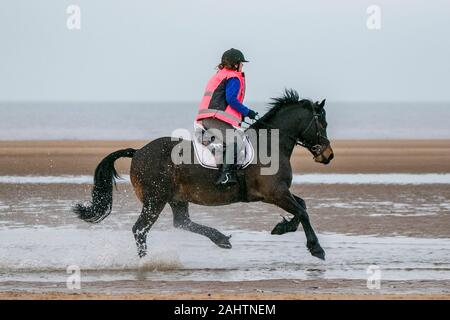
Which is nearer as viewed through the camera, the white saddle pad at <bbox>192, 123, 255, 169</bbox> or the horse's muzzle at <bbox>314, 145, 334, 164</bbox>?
the white saddle pad at <bbox>192, 123, 255, 169</bbox>

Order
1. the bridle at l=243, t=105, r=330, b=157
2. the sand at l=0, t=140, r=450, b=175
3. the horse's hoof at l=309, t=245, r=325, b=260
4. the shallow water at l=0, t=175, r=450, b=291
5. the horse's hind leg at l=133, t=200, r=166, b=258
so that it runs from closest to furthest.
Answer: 1. the shallow water at l=0, t=175, r=450, b=291
2. the horse's hoof at l=309, t=245, r=325, b=260
3. the horse's hind leg at l=133, t=200, r=166, b=258
4. the bridle at l=243, t=105, r=330, b=157
5. the sand at l=0, t=140, r=450, b=175

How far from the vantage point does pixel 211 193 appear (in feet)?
40.0

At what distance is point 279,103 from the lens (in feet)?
41.2

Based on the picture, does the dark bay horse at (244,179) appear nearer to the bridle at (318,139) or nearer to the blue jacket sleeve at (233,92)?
the bridle at (318,139)

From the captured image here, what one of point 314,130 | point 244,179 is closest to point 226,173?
point 244,179

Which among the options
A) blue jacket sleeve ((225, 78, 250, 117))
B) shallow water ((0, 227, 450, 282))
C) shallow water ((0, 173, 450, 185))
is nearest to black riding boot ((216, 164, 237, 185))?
blue jacket sleeve ((225, 78, 250, 117))

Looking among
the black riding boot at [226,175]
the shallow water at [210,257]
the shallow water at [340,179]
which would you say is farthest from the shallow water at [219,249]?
the shallow water at [340,179]

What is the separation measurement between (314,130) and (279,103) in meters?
0.56

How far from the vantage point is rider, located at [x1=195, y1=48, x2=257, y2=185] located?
12.0 meters

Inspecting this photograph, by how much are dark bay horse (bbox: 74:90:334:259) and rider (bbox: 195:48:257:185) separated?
0.25 meters

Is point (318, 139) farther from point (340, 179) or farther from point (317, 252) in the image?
point (340, 179)

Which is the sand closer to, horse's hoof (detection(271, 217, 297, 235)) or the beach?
the beach

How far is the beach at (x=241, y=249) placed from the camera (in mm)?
10273

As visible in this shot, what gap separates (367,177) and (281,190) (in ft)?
44.6
